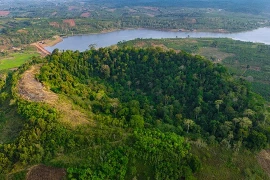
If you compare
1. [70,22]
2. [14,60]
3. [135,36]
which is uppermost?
[70,22]

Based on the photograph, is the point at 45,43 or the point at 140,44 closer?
the point at 140,44

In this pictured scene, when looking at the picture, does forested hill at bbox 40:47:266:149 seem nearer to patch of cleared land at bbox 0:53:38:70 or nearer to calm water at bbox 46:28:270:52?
patch of cleared land at bbox 0:53:38:70

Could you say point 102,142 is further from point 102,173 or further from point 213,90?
point 213,90

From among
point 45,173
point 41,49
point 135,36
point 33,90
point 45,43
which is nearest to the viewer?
point 45,173

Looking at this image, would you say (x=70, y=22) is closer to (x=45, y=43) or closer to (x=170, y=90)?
(x=45, y=43)

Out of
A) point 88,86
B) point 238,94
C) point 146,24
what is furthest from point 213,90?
point 146,24

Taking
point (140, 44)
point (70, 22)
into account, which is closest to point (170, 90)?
point (140, 44)

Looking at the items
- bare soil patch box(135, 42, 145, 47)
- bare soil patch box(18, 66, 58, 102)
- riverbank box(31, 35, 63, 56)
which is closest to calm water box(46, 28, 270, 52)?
riverbank box(31, 35, 63, 56)
